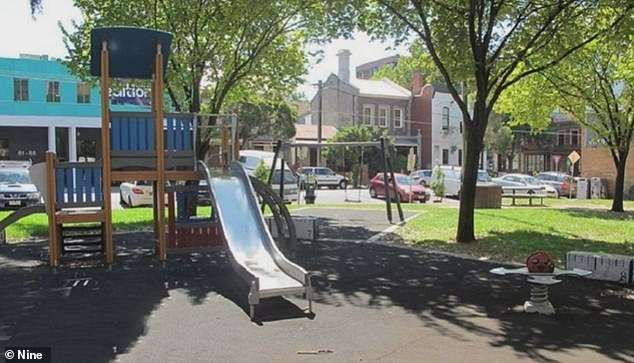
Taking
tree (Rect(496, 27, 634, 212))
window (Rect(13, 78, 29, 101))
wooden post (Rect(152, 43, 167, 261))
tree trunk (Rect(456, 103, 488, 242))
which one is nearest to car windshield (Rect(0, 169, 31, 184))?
wooden post (Rect(152, 43, 167, 261))

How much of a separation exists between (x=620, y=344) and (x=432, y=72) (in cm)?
1250

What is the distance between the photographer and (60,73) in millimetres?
43469

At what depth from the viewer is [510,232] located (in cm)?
1472

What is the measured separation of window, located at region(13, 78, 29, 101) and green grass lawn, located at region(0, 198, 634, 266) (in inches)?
1016

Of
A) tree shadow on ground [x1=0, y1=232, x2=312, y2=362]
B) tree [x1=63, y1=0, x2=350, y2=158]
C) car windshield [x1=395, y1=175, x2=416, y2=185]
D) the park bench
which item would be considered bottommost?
tree shadow on ground [x1=0, y1=232, x2=312, y2=362]

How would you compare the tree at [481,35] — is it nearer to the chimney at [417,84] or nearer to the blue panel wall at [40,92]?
the blue panel wall at [40,92]

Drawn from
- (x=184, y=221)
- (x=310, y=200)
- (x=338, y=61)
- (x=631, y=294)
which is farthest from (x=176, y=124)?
(x=338, y=61)

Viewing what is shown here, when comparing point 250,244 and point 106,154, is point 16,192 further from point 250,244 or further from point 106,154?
point 250,244

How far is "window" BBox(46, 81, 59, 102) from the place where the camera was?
4272 centimetres

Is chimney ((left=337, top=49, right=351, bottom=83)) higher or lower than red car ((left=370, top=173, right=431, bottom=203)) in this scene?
higher

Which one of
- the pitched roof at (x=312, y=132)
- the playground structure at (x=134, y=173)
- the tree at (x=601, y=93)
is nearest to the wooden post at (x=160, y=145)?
the playground structure at (x=134, y=173)

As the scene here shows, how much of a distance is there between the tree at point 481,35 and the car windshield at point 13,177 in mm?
15669

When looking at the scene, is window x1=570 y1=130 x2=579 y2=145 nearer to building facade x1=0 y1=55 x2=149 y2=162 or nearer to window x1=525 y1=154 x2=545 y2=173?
window x1=525 y1=154 x2=545 y2=173

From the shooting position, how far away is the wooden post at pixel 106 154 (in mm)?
10953
